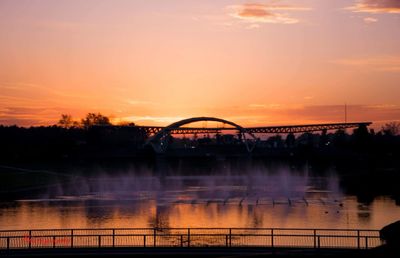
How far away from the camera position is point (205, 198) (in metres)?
125

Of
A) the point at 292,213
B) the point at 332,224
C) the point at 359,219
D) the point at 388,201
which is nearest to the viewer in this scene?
the point at 332,224

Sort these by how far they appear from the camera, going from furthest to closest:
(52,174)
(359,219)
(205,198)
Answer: (52,174)
(205,198)
(359,219)

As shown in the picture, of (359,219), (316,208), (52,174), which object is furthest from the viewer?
(52,174)

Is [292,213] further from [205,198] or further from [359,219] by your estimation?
[205,198]

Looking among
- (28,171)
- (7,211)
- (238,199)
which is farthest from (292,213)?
(28,171)

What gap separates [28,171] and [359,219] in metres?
→ 117

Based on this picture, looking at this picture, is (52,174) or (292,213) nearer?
(292,213)

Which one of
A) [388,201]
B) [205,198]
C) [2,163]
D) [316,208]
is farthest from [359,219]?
[2,163]
